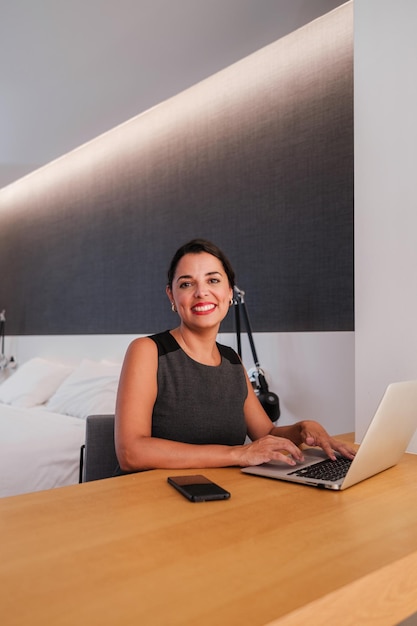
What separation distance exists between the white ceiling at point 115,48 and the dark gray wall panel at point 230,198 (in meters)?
0.20

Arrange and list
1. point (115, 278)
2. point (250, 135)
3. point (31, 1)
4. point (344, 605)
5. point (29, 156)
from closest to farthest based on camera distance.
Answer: point (344, 605), point (31, 1), point (250, 135), point (115, 278), point (29, 156)

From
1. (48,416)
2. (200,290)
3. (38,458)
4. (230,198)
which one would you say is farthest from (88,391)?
(200,290)

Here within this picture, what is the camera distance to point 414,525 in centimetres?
99

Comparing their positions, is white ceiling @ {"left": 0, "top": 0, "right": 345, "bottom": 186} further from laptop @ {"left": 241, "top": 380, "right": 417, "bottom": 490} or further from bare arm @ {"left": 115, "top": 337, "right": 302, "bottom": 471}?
laptop @ {"left": 241, "top": 380, "right": 417, "bottom": 490}

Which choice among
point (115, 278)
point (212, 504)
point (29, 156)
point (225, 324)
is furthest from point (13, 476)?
point (29, 156)

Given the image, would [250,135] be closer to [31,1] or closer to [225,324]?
[225,324]

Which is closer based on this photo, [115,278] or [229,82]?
[229,82]

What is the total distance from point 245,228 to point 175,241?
0.63 m

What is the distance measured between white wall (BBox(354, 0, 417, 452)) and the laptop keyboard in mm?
450

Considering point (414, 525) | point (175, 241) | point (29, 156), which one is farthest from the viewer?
point (29, 156)

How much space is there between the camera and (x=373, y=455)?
1.24m

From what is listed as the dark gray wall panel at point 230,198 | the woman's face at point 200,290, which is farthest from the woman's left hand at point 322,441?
the dark gray wall panel at point 230,198

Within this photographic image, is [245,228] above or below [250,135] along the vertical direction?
below

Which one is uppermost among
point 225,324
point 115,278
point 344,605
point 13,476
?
point 115,278
